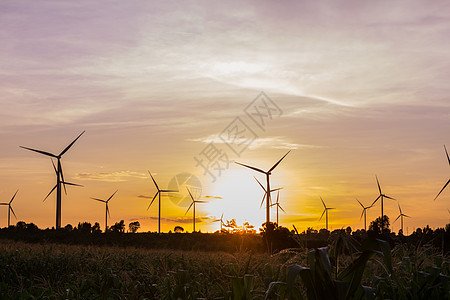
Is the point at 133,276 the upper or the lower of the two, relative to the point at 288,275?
lower

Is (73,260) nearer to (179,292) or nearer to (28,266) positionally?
(28,266)

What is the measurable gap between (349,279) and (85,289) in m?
12.7

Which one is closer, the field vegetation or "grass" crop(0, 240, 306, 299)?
the field vegetation

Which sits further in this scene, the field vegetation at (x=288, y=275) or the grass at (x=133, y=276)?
the grass at (x=133, y=276)

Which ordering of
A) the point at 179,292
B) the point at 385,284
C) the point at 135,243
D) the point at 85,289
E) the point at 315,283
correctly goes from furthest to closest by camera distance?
the point at 135,243 < the point at 85,289 < the point at 179,292 < the point at 385,284 < the point at 315,283

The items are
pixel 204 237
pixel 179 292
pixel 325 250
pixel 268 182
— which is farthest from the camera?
pixel 204 237

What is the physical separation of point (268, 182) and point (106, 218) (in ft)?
177

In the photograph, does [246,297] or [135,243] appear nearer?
[246,297]

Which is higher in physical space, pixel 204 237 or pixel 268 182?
pixel 268 182

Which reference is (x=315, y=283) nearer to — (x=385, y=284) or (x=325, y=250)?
(x=325, y=250)

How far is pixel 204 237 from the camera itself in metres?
114

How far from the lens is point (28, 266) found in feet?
128

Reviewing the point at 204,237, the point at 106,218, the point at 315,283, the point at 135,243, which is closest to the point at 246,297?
the point at 315,283

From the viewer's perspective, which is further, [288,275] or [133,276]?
[133,276]
